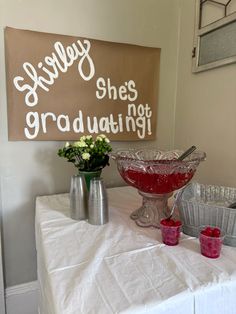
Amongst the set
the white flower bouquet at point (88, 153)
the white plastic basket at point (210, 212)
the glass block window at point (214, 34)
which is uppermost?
the glass block window at point (214, 34)

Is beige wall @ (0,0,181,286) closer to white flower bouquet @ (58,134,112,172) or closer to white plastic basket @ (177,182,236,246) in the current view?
white flower bouquet @ (58,134,112,172)

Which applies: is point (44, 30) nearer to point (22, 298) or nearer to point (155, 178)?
point (155, 178)

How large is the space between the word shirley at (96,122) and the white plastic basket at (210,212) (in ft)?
1.81

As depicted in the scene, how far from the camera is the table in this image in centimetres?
50

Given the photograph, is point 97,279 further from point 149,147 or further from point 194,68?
point 194,68

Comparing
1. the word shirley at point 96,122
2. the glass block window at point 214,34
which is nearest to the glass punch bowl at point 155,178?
the word shirley at point 96,122

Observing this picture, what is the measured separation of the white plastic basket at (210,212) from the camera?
710 millimetres

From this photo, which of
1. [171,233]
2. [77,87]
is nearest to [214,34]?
[77,87]

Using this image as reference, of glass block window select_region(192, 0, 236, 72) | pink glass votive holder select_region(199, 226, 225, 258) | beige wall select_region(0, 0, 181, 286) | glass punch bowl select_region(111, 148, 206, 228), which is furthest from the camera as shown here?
beige wall select_region(0, 0, 181, 286)

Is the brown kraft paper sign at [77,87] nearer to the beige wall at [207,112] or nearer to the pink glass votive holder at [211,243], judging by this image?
the beige wall at [207,112]

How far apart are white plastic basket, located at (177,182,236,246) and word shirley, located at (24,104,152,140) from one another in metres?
0.55

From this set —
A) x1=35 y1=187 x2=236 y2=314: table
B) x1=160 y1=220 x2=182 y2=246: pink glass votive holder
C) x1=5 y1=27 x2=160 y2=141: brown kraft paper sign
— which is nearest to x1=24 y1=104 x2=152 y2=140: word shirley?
x1=5 y1=27 x2=160 y2=141: brown kraft paper sign

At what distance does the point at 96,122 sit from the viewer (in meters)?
1.27

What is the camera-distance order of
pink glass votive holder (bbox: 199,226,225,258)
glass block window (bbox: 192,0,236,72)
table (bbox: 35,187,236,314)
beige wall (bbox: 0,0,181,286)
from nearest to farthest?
1. table (bbox: 35,187,236,314)
2. pink glass votive holder (bbox: 199,226,225,258)
3. glass block window (bbox: 192,0,236,72)
4. beige wall (bbox: 0,0,181,286)
